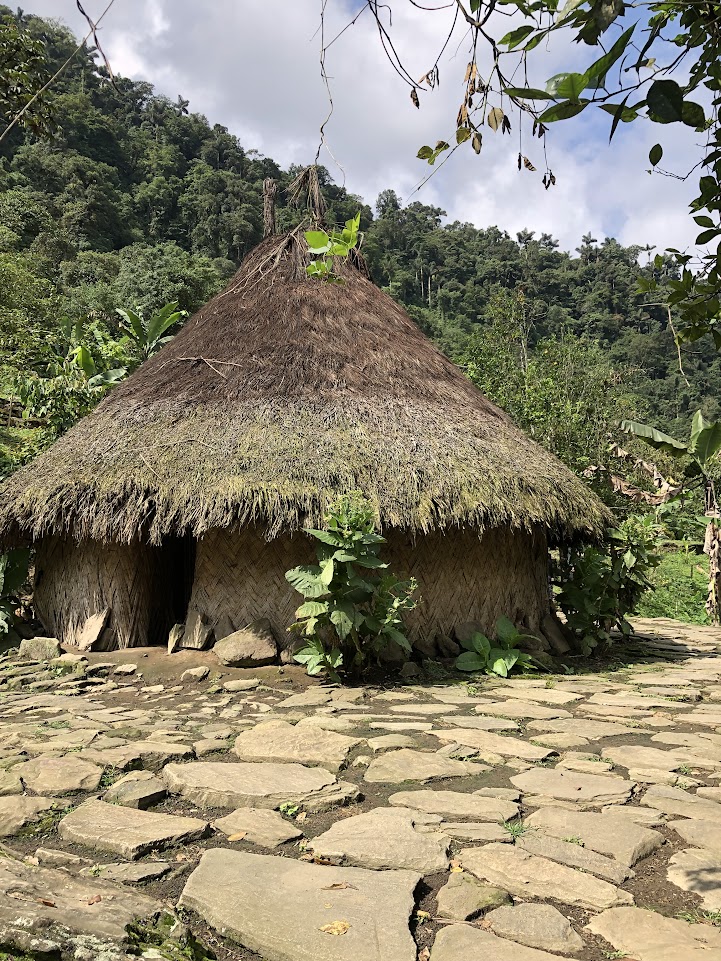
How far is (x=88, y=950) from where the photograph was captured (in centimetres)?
159

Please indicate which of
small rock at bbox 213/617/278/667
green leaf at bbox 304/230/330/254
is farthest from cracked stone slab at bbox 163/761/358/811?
small rock at bbox 213/617/278/667

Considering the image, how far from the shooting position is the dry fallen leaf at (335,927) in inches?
70.8

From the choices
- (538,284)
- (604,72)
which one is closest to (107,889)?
(604,72)

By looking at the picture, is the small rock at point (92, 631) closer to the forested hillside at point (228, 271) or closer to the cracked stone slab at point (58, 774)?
the cracked stone slab at point (58, 774)

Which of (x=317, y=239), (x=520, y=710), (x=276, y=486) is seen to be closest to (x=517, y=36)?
(x=317, y=239)

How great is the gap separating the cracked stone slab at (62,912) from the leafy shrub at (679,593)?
957 cm

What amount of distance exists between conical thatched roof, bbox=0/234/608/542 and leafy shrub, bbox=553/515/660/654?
1.23ft

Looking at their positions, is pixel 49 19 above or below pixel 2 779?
above

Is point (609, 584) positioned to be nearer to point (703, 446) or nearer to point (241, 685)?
point (703, 446)

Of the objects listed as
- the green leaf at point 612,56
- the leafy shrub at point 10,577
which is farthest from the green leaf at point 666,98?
the leafy shrub at point 10,577

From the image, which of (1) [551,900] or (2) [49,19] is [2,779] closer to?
(1) [551,900]

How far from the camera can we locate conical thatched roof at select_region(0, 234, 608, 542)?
18.8ft

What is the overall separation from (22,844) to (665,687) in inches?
175

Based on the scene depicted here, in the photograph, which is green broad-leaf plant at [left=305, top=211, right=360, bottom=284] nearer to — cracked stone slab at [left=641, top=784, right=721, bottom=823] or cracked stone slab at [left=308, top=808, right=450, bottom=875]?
cracked stone slab at [left=308, top=808, right=450, bottom=875]
